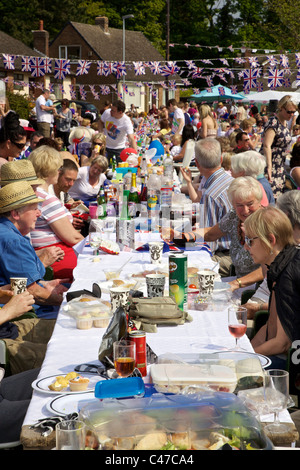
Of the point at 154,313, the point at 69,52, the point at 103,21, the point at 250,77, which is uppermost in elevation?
the point at 103,21

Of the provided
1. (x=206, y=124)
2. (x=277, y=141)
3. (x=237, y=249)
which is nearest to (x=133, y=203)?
(x=237, y=249)

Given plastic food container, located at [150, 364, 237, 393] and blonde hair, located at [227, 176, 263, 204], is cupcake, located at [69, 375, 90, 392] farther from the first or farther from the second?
blonde hair, located at [227, 176, 263, 204]

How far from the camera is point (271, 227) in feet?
10.2

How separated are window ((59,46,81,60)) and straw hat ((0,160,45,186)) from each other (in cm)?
4429

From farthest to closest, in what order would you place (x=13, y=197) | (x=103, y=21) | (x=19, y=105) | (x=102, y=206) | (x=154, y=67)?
(x=103, y=21), (x=19, y=105), (x=154, y=67), (x=102, y=206), (x=13, y=197)

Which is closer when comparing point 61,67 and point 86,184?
point 86,184

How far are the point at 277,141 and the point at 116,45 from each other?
40.1 metres

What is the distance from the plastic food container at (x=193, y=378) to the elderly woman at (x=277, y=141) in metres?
7.33

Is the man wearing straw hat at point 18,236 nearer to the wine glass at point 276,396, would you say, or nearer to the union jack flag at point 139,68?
the wine glass at point 276,396

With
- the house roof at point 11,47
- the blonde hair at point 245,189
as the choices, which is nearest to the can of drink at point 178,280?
the blonde hair at point 245,189

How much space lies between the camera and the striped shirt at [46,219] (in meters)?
4.64

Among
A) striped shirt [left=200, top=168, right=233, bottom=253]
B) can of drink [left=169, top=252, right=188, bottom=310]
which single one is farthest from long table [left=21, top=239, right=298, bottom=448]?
striped shirt [left=200, top=168, right=233, bottom=253]

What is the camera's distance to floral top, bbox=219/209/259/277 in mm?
4523

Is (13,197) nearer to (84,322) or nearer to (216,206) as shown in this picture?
(84,322)
